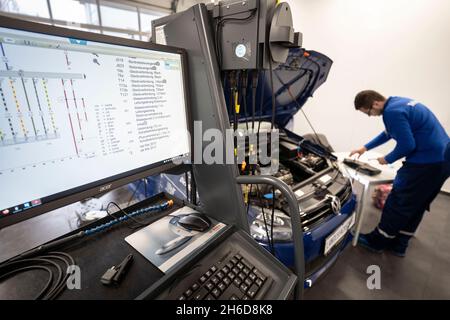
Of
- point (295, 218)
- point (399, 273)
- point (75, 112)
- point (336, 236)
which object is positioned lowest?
point (399, 273)

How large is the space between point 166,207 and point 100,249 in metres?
0.26

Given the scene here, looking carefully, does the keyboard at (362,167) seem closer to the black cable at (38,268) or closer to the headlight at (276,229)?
the headlight at (276,229)

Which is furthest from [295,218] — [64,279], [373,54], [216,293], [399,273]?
[373,54]

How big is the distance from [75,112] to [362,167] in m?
2.05

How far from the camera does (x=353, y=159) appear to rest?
2072 millimetres

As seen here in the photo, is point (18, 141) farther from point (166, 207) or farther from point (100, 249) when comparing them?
point (166, 207)

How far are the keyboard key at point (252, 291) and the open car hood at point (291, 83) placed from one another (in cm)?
91

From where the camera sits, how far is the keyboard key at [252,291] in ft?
1.76

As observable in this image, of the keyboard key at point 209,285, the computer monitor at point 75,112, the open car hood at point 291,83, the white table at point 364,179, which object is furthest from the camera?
the white table at point 364,179

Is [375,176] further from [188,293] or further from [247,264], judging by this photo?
[188,293]

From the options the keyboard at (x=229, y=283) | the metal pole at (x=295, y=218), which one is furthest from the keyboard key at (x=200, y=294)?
the metal pole at (x=295, y=218)

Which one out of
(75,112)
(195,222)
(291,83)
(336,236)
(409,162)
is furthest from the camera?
(409,162)

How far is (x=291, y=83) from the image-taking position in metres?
1.70

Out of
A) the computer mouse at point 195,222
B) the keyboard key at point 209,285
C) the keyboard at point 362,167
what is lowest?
the keyboard at point 362,167
